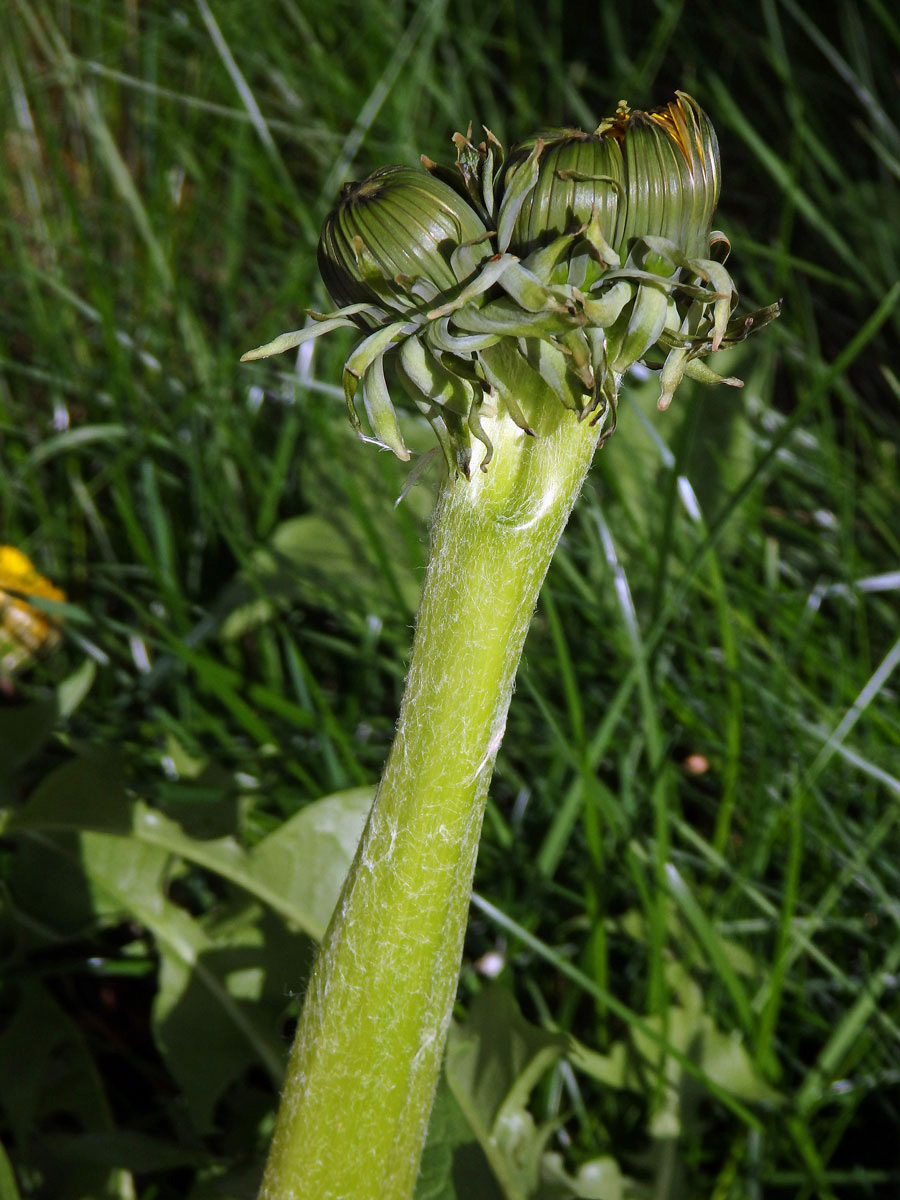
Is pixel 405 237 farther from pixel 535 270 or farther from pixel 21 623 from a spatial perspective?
pixel 21 623

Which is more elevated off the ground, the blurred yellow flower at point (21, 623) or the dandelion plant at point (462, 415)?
the dandelion plant at point (462, 415)

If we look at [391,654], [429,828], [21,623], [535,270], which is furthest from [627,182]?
[21,623]

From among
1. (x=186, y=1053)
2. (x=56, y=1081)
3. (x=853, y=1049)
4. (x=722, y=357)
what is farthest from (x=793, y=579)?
(x=56, y=1081)

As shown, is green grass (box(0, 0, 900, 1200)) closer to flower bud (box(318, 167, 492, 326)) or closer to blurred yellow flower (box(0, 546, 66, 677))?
blurred yellow flower (box(0, 546, 66, 677))

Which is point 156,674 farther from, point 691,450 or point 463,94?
point 463,94

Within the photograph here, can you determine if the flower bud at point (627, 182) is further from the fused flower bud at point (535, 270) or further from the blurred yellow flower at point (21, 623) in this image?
the blurred yellow flower at point (21, 623)

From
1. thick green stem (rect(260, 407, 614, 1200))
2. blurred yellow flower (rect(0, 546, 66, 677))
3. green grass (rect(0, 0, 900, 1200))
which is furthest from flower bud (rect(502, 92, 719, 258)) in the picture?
blurred yellow flower (rect(0, 546, 66, 677))

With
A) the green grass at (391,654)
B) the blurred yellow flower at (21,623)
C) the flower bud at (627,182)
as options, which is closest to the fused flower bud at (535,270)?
the flower bud at (627,182)
